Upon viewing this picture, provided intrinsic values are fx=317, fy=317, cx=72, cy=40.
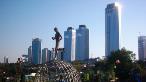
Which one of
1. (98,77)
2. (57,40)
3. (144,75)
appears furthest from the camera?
(98,77)

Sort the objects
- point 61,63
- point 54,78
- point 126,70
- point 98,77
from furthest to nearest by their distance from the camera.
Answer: point 126,70, point 98,77, point 54,78, point 61,63

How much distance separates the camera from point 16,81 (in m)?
48.1

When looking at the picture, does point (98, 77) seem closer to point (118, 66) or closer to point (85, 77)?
point (85, 77)

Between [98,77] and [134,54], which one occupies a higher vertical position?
[134,54]

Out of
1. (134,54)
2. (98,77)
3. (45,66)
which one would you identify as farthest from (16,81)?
(134,54)

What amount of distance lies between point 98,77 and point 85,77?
5320 mm

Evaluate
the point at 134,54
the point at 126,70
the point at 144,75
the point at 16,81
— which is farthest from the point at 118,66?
the point at 16,81

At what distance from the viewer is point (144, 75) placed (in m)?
52.9

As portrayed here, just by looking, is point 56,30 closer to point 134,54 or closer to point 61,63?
point 61,63

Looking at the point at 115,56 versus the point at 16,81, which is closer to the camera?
the point at 16,81

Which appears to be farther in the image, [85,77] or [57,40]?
[85,77]

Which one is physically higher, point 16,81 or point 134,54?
point 134,54

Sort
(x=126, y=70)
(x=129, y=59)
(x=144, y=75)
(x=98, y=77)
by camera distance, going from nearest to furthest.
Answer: (x=144, y=75)
(x=98, y=77)
(x=126, y=70)
(x=129, y=59)

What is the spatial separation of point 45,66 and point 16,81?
31950 mm
